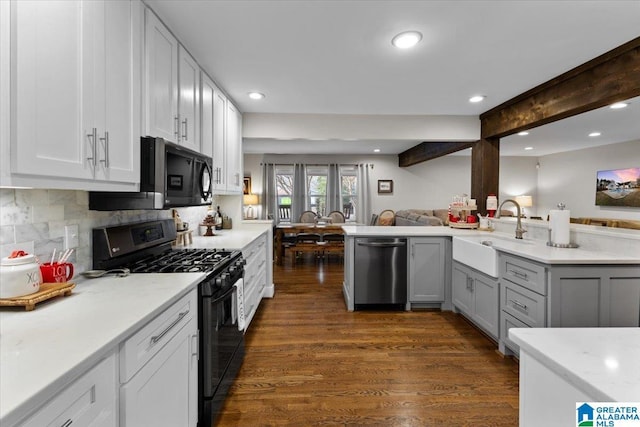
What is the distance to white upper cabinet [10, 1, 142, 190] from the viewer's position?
972 millimetres

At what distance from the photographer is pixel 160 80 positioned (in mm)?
1837

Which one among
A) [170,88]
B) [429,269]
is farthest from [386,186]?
[170,88]

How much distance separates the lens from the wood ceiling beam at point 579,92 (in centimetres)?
212

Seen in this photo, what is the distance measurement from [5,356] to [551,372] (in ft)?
4.38

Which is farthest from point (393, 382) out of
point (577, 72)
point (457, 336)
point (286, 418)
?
point (577, 72)

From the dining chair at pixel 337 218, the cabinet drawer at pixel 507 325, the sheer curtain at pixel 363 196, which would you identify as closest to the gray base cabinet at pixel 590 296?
the cabinet drawer at pixel 507 325

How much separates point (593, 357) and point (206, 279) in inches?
61.4

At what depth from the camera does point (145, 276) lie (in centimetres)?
160

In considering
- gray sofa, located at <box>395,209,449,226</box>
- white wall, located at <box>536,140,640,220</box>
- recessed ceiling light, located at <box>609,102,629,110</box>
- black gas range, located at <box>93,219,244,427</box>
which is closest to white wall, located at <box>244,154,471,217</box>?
gray sofa, located at <box>395,209,449,226</box>

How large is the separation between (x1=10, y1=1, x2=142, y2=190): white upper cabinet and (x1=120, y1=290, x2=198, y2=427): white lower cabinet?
2.08ft

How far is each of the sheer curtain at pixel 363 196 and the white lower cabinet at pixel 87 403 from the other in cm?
730

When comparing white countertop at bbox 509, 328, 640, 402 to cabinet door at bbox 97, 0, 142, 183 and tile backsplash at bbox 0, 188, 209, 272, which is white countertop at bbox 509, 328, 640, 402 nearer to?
cabinet door at bbox 97, 0, 142, 183

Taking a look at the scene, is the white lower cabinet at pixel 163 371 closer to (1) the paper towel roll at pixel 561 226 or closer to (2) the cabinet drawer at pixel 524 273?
(2) the cabinet drawer at pixel 524 273

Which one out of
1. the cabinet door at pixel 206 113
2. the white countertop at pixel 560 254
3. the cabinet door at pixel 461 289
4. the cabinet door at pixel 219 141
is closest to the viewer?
the white countertop at pixel 560 254
